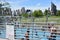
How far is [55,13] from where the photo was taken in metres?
6.43

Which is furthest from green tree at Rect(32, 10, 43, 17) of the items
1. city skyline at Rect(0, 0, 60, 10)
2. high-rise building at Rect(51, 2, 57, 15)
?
high-rise building at Rect(51, 2, 57, 15)

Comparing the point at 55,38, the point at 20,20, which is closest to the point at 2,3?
the point at 20,20

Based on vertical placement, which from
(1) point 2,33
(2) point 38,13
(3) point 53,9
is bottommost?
(1) point 2,33

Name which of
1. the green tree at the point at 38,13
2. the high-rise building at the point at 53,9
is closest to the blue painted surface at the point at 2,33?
the green tree at the point at 38,13

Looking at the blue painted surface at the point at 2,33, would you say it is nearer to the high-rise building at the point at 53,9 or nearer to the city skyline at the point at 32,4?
the city skyline at the point at 32,4

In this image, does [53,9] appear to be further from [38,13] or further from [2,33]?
[2,33]

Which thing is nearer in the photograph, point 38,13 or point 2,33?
point 2,33

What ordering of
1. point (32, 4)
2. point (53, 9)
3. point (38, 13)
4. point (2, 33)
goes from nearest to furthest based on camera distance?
1. point (2, 33)
2. point (53, 9)
3. point (38, 13)
4. point (32, 4)

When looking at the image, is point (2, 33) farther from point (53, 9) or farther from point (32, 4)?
point (53, 9)

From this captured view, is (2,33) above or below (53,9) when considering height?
below

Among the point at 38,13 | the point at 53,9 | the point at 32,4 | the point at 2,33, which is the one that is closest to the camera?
the point at 2,33

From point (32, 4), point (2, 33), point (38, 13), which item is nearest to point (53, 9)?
point (38, 13)

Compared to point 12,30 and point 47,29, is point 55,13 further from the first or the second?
point 12,30

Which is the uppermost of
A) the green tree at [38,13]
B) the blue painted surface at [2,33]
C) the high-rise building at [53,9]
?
the high-rise building at [53,9]
